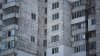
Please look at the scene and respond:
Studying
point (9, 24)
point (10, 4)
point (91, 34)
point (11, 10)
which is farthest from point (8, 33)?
point (91, 34)

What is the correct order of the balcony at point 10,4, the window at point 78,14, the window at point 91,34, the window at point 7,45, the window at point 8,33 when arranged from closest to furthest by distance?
the window at point 91,34
the window at point 7,45
the window at point 78,14
the window at point 8,33
the balcony at point 10,4

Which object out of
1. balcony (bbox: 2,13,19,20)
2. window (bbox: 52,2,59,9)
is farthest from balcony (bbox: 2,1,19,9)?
window (bbox: 52,2,59,9)

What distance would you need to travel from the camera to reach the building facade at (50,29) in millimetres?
83438

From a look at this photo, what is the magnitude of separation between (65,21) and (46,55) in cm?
942

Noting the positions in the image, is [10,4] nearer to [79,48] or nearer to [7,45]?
[7,45]

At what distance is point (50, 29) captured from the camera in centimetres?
8775

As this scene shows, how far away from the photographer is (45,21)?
9238 cm

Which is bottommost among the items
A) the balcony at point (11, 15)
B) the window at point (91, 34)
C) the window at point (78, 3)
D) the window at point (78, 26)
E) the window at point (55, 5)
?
the window at point (91, 34)

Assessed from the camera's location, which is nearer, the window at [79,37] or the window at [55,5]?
the window at [79,37]

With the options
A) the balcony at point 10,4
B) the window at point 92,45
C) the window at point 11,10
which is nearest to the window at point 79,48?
the window at point 92,45

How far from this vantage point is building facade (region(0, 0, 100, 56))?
83.4 m

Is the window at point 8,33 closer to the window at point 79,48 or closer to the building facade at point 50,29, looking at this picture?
the building facade at point 50,29

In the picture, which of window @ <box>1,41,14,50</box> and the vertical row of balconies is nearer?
window @ <box>1,41,14,50</box>

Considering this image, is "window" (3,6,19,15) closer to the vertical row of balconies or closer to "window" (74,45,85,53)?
→ the vertical row of balconies
